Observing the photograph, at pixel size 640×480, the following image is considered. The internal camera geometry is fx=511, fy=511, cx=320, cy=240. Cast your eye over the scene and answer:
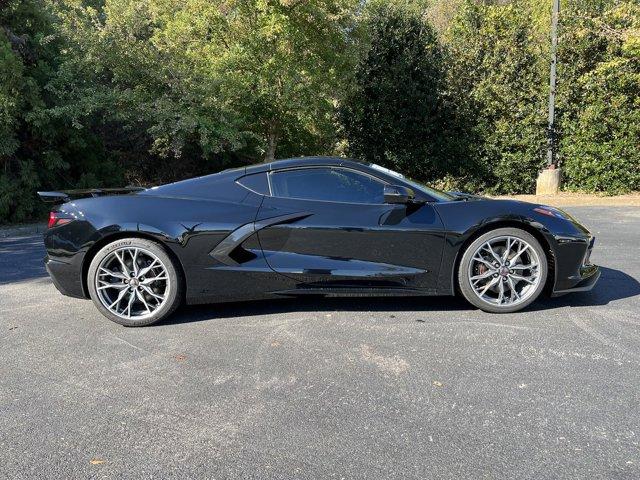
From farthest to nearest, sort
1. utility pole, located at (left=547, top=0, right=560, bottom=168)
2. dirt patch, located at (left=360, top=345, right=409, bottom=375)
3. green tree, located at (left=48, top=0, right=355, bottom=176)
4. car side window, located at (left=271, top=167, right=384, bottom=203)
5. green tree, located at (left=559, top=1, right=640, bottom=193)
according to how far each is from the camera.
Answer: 1. utility pole, located at (left=547, top=0, right=560, bottom=168)
2. green tree, located at (left=559, top=1, right=640, bottom=193)
3. green tree, located at (left=48, top=0, right=355, bottom=176)
4. car side window, located at (left=271, top=167, right=384, bottom=203)
5. dirt patch, located at (left=360, top=345, right=409, bottom=375)

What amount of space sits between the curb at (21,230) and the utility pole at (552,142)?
11.7 m

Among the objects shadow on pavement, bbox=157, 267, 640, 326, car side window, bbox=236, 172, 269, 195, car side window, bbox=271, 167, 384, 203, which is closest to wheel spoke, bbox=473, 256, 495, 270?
shadow on pavement, bbox=157, 267, 640, 326

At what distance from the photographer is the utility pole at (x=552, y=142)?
12930mm

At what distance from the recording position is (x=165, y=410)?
111 inches

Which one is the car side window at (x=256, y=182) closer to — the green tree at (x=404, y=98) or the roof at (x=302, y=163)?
the roof at (x=302, y=163)

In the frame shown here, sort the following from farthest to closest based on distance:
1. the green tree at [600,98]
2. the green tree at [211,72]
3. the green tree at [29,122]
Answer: the green tree at [600,98] → the green tree at [211,72] → the green tree at [29,122]

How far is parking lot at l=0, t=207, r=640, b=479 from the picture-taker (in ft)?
7.71

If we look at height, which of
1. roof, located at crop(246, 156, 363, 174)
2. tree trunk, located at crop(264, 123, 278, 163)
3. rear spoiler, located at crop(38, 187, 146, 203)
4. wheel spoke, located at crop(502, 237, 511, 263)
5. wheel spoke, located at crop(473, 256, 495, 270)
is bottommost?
wheel spoke, located at crop(473, 256, 495, 270)

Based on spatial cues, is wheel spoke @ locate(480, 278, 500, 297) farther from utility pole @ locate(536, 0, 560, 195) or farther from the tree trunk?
utility pole @ locate(536, 0, 560, 195)

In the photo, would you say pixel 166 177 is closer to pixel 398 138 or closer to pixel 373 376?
pixel 398 138

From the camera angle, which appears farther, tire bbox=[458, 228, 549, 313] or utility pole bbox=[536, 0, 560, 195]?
utility pole bbox=[536, 0, 560, 195]

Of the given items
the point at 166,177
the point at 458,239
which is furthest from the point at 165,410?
the point at 166,177

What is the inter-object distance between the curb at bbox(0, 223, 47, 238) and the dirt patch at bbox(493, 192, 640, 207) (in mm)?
10324

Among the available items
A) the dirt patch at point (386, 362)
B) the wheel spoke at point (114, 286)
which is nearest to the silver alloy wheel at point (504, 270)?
the dirt patch at point (386, 362)
